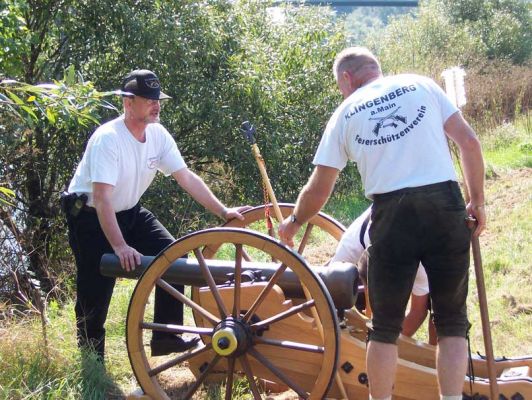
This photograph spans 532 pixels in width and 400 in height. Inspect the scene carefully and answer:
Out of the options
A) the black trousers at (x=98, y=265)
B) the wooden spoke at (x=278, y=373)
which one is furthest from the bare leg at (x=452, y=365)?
the black trousers at (x=98, y=265)

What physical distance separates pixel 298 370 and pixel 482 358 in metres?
0.98

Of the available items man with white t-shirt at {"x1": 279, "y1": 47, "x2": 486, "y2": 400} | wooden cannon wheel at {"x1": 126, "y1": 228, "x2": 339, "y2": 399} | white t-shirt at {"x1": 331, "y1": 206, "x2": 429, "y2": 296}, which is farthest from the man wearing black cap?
man with white t-shirt at {"x1": 279, "y1": 47, "x2": 486, "y2": 400}

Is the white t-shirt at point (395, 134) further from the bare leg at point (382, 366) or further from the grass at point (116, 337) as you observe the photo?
the grass at point (116, 337)

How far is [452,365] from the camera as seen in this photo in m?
3.94

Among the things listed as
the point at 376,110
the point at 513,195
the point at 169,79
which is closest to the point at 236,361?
the point at 376,110

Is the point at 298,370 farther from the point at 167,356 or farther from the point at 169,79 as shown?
the point at 169,79

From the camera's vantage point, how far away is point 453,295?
393 centimetres

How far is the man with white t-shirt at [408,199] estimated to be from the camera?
3818 mm

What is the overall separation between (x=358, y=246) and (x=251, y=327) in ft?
2.94

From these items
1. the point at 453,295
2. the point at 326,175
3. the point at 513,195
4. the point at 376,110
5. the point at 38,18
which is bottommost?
the point at 513,195

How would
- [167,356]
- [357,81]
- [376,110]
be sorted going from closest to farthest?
[376,110], [357,81], [167,356]

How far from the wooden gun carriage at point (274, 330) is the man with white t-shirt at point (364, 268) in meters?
0.31

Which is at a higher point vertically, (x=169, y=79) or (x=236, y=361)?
(x=169, y=79)

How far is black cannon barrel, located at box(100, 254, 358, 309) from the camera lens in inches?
168
